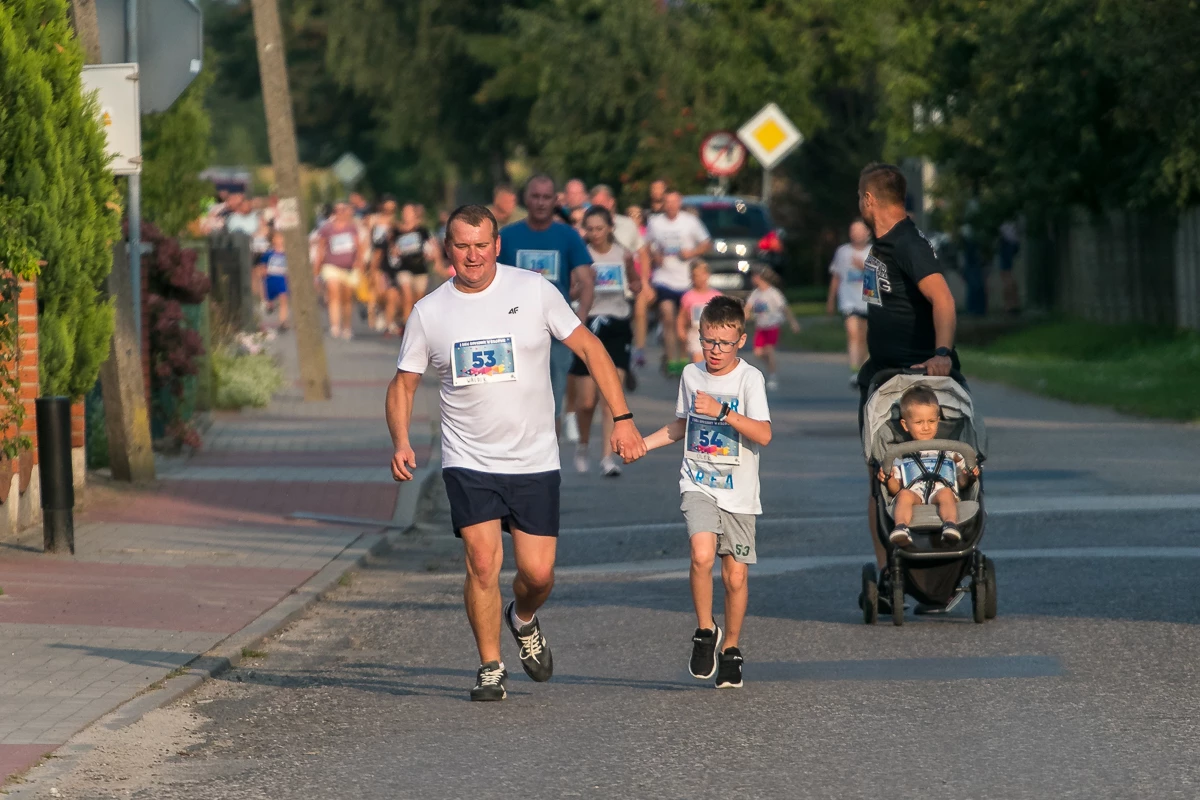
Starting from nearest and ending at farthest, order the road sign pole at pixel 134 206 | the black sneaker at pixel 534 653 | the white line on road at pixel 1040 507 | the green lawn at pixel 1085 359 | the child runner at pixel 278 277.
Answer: the black sneaker at pixel 534 653 → the white line on road at pixel 1040 507 → the road sign pole at pixel 134 206 → the green lawn at pixel 1085 359 → the child runner at pixel 278 277

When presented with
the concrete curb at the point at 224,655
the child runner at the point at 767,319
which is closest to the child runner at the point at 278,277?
the child runner at the point at 767,319

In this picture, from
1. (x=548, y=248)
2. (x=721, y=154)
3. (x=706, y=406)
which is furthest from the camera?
(x=721, y=154)

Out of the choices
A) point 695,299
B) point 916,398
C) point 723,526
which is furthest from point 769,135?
point 723,526

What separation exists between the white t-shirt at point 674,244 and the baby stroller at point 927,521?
13.7 meters

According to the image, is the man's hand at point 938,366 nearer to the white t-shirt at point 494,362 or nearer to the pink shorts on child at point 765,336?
the white t-shirt at point 494,362

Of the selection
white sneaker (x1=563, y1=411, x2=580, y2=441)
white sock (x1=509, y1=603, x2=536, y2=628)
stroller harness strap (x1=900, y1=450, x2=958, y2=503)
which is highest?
stroller harness strap (x1=900, y1=450, x2=958, y2=503)

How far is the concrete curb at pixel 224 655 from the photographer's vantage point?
6.48m

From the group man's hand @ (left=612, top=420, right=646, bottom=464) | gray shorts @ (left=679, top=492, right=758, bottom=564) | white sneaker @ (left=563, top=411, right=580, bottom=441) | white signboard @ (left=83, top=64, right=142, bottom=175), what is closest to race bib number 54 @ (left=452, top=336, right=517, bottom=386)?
man's hand @ (left=612, top=420, right=646, bottom=464)

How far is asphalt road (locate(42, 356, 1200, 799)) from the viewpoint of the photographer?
638 centimetres

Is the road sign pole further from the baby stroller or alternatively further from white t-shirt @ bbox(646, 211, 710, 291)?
white t-shirt @ bbox(646, 211, 710, 291)

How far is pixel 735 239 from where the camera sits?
109 feet

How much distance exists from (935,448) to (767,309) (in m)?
12.8

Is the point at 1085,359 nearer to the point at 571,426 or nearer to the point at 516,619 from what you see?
the point at 571,426

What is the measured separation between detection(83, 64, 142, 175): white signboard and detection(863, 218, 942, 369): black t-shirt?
5.44 m
